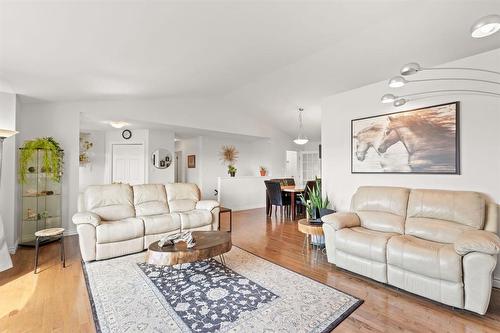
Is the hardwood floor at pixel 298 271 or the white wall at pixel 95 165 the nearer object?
the hardwood floor at pixel 298 271

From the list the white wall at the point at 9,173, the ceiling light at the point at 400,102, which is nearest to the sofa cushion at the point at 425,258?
the ceiling light at the point at 400,102

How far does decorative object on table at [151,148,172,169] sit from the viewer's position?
6.33m

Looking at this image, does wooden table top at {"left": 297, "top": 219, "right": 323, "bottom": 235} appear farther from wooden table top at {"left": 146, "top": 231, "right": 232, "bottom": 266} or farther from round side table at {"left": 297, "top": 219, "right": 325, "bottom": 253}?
Result: wooden table top at {"left": 146, "top": 231, "right": 232, "bottom": 266}

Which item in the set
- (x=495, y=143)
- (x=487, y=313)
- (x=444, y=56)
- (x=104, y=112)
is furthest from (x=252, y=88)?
(x=487, y=313)

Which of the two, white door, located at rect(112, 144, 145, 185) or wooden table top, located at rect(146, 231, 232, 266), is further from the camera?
white door, located at rect(112, 144, 145, 185)

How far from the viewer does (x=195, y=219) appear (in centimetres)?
399

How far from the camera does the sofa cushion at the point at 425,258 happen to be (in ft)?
6.74

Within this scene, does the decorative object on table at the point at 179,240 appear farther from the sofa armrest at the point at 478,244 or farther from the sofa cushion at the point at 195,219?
the sofa armrest at the point at 478,244

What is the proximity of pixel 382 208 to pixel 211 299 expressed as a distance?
92.8 inches

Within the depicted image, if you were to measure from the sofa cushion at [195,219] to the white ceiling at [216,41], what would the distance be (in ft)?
7.26

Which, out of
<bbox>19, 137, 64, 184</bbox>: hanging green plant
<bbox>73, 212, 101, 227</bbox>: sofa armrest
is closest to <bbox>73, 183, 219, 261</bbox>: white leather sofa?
<bbox>73, 212, 101, 227</bbox>: sofa armrest

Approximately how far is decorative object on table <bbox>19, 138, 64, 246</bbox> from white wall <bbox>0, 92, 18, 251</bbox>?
21cm

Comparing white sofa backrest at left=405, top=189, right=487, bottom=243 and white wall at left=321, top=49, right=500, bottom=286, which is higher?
white wall at left=321, top=49, right=500, bottom=286

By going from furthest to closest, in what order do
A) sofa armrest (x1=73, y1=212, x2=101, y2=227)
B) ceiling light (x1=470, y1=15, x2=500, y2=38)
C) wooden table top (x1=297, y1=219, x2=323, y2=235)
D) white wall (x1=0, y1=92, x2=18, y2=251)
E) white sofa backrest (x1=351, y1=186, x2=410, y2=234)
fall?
white wall (x1=0, y1=92, x2=18, y2=251) < wooden table top (x1=297, y1=219, x2=323, y2=235) < sofa armrest (x1=73, y1=212, x2=101, y2=227) < white sofa backrest (x1=351, y1=186, x2=410, y2=234) < ceiling light (x1=470, y1=15, x2=500, y2=38)
